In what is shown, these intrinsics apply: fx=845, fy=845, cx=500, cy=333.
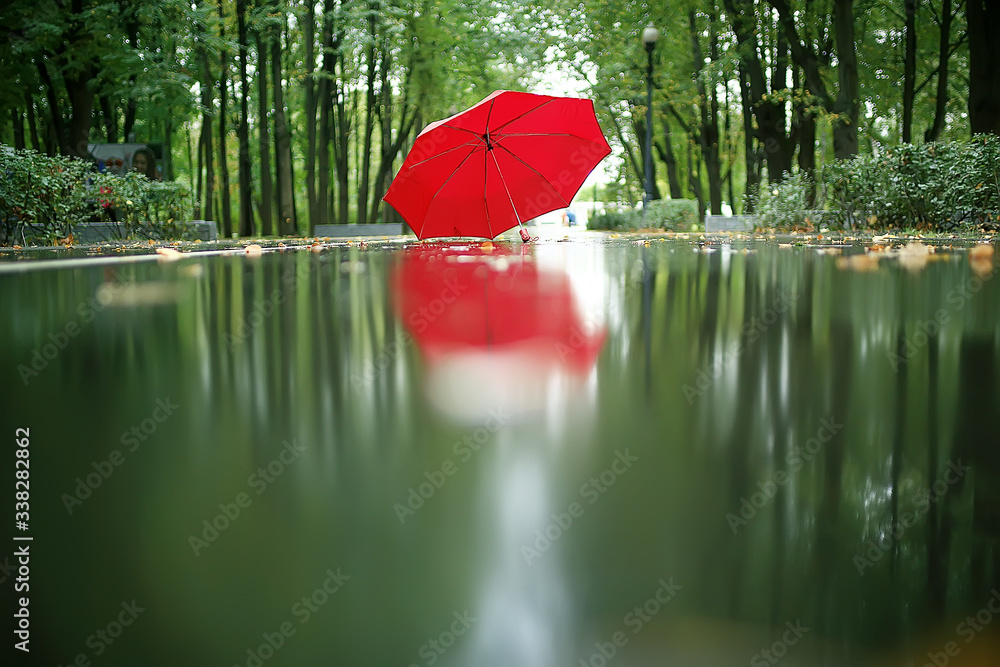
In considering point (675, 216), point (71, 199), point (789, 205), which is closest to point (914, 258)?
point (789, 205)

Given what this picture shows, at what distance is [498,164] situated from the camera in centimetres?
1253

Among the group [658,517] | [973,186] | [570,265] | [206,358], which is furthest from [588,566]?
[973,186]

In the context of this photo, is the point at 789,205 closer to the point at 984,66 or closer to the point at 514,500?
the point at 984,66

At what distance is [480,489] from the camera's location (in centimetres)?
133

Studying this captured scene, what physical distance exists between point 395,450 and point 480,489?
0.28 metres

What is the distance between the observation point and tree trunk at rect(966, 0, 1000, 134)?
15555 millimetres

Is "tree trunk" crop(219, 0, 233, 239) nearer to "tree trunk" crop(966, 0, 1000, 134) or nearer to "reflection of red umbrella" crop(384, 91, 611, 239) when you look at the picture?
"reflection of red umbrella" crop(384, 91, 611, 239)

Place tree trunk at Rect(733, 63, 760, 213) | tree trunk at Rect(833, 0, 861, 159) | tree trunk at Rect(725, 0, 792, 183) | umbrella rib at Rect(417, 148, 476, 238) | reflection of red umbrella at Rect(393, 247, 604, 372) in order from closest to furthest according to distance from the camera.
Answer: reflection of red umbrella at Rect(393, 247, 604, 372) < umbrella rib at Rect(417, 148, 476, 238) < tree trunk at Rect(833, 0, 861, 159) < tree trunk at Rect(725, 0, 792, 183) < tree trunk at Rect(733, 63, 760, 213)

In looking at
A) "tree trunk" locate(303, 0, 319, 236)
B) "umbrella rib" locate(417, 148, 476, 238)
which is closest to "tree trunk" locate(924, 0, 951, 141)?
"umbrella rib" locate(417, 148, 476, 238)

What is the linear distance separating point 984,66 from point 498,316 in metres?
15.9

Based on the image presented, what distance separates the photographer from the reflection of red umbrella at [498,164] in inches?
466

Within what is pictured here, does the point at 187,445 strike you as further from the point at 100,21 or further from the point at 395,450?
the point at 100,21

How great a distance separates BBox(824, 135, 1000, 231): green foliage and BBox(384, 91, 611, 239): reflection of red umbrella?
17.6 feet

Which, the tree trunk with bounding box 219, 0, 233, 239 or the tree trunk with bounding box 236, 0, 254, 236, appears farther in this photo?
the tree trunk with bounding box 219, 0, 233, 239
